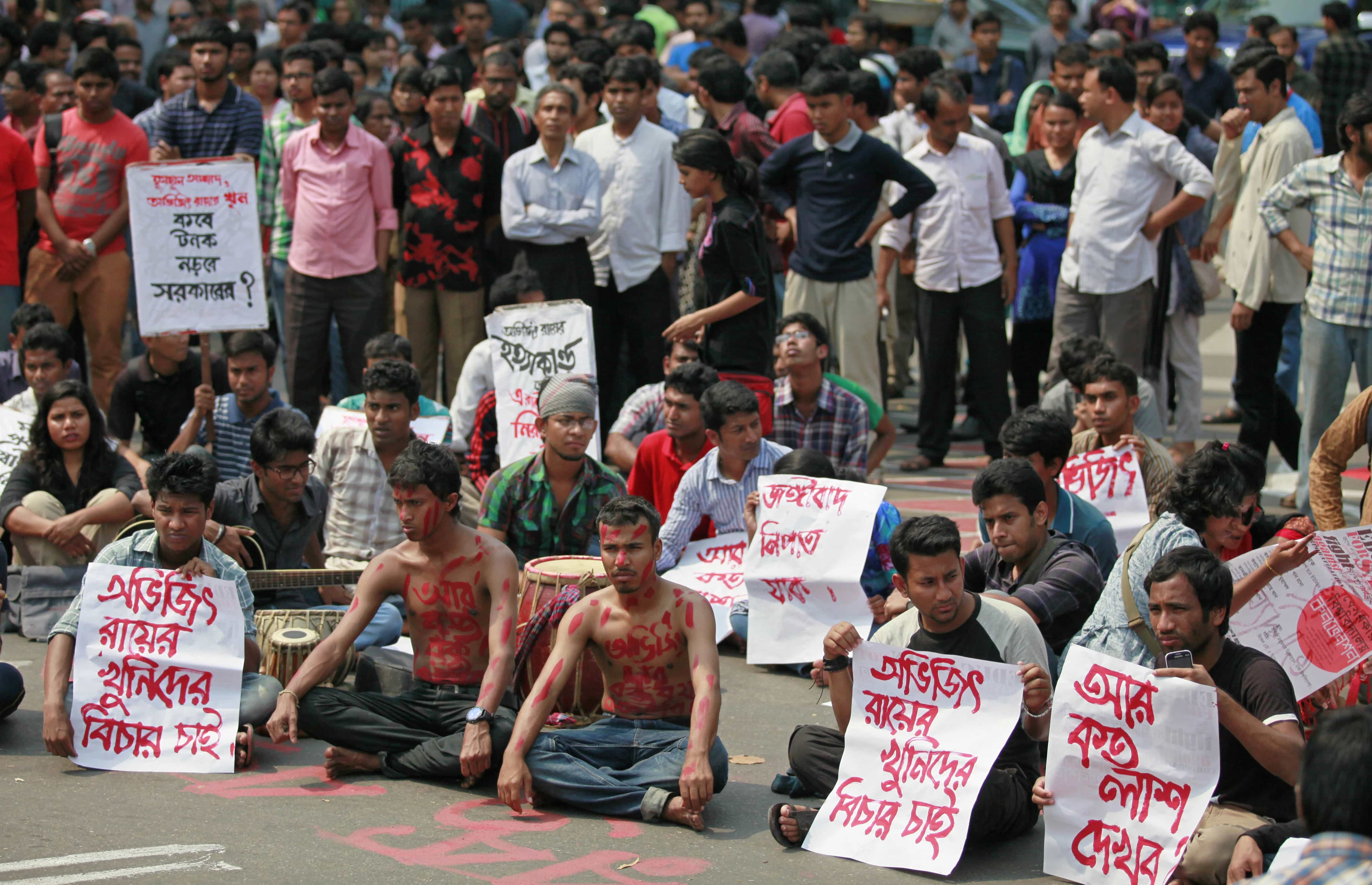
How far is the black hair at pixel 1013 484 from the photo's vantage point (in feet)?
19.9

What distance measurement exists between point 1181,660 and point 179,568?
12.3 feet

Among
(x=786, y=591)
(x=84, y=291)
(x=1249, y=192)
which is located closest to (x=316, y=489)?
(x=786, y=591)

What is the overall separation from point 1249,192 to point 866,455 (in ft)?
11.6

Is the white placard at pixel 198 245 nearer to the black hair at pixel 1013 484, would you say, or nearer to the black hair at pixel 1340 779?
the black hair at pixel 1013 484

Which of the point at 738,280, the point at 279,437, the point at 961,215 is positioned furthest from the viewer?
the point at 961,215

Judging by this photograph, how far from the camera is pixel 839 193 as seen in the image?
34.3ft

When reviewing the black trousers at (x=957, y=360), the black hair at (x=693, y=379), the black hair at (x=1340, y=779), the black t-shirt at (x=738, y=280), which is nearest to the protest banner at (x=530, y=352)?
the black t-shirt at (x=738, y=280)

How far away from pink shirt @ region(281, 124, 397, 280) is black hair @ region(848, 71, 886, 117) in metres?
3.37

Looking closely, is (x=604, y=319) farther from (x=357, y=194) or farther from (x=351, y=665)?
(x=351, y=665)

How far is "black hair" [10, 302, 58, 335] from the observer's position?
959 cm

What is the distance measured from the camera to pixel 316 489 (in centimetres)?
780

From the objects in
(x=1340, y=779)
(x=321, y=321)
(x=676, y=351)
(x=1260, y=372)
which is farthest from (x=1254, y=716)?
(x=321, y=321)

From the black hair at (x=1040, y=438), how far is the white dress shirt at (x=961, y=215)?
12.9 feet

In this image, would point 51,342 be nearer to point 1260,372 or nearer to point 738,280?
point 738,280
